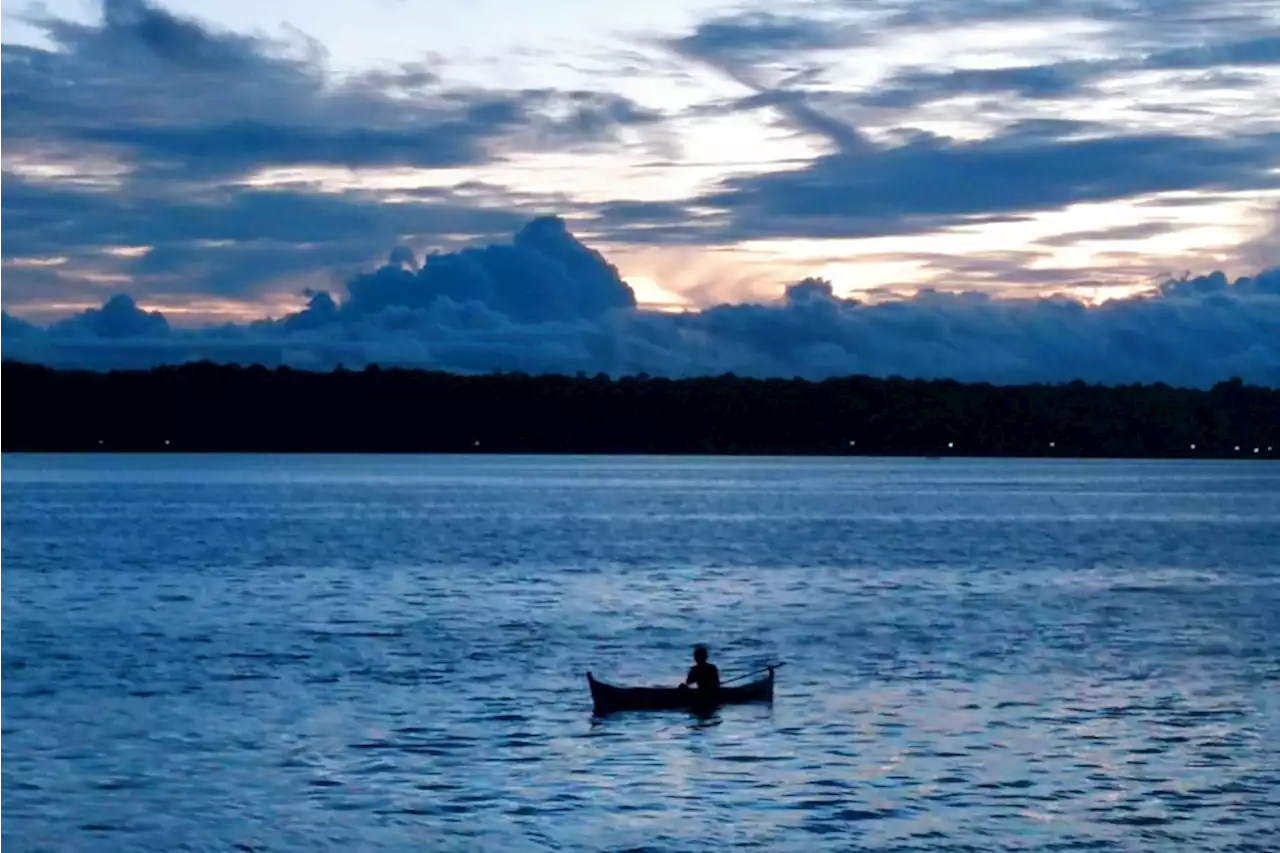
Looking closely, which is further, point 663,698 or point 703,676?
point 663,698

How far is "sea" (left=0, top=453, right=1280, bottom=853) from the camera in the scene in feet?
90.8

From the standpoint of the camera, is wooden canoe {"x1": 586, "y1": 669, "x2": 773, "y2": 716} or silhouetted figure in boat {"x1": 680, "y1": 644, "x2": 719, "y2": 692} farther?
silhouetted figure in boat {"x1": 680, "y1": 644, "x2": 719, "y2": 692}

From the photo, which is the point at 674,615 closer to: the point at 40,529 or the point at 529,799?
the point at 529,799

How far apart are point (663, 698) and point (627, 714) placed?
2.93 feet

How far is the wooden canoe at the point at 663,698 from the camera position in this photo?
3684 cm

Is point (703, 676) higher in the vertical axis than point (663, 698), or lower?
higher

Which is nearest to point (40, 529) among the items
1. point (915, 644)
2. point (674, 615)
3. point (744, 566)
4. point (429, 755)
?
point (744, 566)

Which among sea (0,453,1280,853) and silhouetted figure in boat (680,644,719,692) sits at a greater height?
silhouetted figure in boat (680,644,719,692)

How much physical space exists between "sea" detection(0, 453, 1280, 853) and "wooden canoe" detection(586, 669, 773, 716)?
0.32 metres

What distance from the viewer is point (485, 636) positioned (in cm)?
5238

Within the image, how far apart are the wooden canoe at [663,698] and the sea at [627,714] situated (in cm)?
32

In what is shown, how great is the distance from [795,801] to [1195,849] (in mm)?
5933

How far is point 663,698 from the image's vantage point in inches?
1478

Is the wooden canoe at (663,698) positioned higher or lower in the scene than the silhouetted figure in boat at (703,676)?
lower
